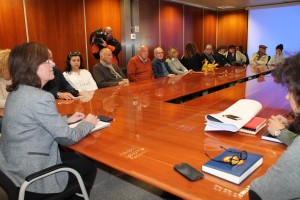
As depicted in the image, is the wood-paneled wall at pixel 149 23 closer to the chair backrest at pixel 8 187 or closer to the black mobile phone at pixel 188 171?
the chair backrest at pixel 8 187

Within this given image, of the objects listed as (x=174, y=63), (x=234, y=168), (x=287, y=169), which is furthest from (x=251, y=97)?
(x=174, y=63)

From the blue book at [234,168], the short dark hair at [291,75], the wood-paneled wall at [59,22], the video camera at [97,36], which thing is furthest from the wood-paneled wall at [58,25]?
the short dark hair at [291,75]

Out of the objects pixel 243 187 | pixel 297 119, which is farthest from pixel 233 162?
pixel 297 119

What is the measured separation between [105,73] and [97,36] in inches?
60.6

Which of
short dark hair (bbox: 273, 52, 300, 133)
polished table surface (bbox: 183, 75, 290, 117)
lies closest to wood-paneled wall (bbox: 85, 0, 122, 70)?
polished table surface (bbox: 183, 75, 290, 117)

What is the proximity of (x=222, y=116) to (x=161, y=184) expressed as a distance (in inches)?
31.3

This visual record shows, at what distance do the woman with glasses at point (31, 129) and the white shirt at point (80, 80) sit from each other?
83.7 inches

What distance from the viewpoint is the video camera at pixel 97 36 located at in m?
5.22

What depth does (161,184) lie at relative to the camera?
1.01 metres

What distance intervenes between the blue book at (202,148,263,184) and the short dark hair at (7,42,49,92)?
98 cm

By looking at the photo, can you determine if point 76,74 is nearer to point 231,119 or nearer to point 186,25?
point 231,119

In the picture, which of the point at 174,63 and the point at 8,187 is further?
the point at 174,63

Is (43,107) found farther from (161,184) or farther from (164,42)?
(164,42)

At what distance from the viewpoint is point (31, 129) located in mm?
1305
